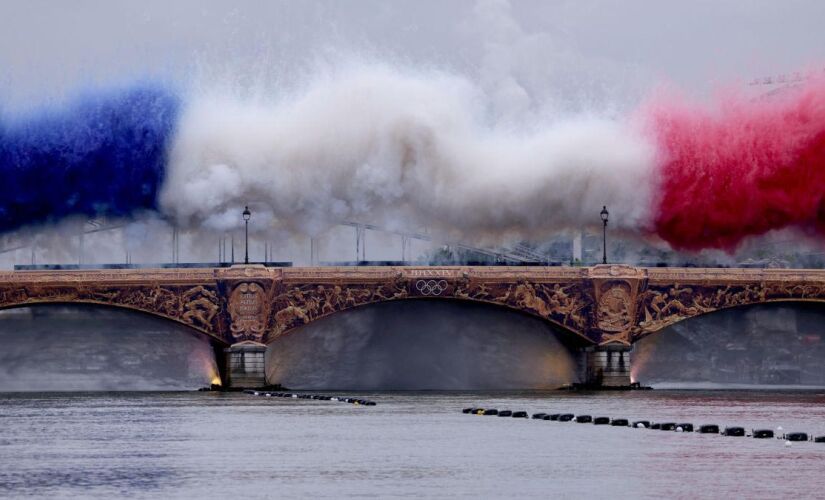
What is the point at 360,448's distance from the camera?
63938mm

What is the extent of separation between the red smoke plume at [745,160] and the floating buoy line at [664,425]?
36044 mm

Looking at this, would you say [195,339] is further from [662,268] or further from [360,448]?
[360,448]

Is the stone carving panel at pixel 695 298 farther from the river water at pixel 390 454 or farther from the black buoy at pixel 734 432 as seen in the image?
the black buoy at pixel 734 432

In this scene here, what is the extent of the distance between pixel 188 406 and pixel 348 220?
32.9 m

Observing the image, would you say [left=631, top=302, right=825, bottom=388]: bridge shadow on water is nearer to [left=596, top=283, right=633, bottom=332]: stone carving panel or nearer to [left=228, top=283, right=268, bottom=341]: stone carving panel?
[left=596, top=283, right=633, bottom=332]: stone carving panel

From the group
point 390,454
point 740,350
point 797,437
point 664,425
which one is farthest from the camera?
point 740,350

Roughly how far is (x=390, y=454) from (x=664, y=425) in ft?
51.3

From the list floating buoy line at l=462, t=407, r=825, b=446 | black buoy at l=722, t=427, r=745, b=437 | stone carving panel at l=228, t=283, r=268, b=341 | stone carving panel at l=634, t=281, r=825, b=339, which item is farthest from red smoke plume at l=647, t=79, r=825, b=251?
black buoy at l=722, t=427, r=745, b=437

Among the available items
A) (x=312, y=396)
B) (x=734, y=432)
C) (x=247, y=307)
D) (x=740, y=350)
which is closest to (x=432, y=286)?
(x=247, y=307)

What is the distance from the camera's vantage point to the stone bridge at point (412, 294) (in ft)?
401

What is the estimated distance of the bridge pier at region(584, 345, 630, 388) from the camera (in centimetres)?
12619

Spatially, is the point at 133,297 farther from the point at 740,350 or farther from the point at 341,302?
the point at 740,350

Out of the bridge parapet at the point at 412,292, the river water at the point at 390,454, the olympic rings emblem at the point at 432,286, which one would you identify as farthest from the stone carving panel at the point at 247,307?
the river water at the point at 390,454

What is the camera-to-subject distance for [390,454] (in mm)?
61438
